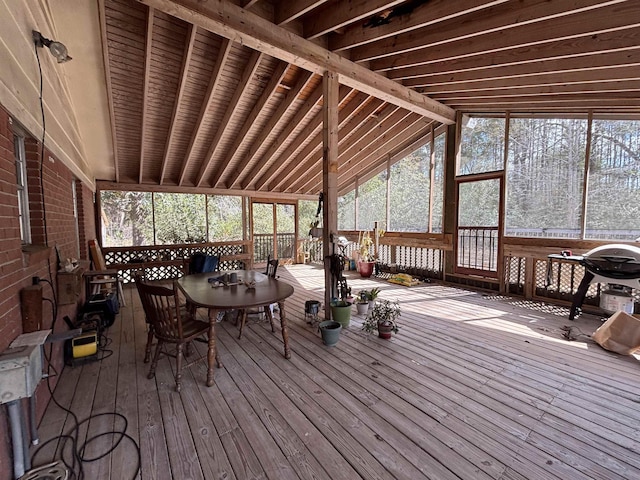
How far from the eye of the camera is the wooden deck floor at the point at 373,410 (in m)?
1.64

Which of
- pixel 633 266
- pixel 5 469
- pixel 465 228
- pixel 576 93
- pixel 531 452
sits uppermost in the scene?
pixel 576 93

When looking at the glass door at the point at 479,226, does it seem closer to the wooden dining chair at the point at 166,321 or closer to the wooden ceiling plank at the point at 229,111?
the wooden ceiling plank at the point at 229,111

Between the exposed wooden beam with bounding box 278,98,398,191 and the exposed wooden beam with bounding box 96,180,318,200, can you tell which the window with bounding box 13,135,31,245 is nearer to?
the exposed wooden beam with bounding box 96,180,318,200

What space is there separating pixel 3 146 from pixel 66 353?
219cm

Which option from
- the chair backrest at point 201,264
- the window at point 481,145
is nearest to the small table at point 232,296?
the chair backrest at point 201,264

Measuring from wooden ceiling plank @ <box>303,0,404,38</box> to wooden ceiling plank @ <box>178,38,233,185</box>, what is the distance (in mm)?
1014

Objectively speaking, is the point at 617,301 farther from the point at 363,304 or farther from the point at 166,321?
the point at 166,321

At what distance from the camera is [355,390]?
236 centimetres

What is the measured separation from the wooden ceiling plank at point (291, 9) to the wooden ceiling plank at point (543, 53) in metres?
1.95

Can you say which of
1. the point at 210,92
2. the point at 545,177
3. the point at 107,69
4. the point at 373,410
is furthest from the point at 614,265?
the point at 107,69

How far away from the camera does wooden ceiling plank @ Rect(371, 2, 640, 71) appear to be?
8.52ft

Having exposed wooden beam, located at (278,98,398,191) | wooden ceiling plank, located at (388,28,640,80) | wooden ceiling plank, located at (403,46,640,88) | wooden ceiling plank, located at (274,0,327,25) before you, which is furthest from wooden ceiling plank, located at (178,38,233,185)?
wooden ceiling plank, located at (403,46,640,88)

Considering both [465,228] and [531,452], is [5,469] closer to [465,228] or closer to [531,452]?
[531,452]

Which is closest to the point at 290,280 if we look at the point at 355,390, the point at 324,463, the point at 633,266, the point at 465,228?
the point at 465,228
